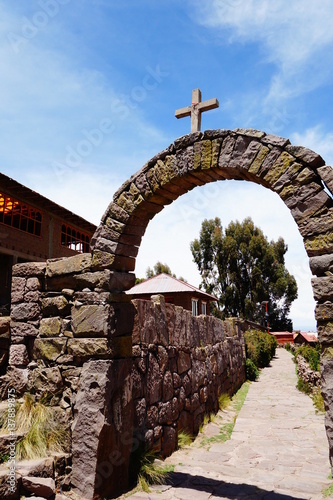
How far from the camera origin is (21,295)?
5215 millimetres

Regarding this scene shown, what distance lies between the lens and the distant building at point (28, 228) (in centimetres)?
1381

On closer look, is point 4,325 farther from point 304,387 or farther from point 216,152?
point 304,387

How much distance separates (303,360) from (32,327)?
1188 centimetres

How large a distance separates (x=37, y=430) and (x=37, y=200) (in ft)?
38.3

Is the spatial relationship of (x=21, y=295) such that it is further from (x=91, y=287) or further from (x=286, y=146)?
(x=286, y=146)

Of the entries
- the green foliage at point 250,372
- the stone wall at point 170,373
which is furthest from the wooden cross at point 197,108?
the green foliage at point 250,372

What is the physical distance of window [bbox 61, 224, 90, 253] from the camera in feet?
56.3

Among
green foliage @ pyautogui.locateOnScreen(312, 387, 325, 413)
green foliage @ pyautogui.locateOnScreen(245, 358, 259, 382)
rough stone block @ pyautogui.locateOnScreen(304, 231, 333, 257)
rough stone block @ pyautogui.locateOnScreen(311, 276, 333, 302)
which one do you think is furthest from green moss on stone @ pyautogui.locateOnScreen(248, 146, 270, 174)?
green foliage @ pyautogui.locateOnScreen(245, 358, 259, 382)

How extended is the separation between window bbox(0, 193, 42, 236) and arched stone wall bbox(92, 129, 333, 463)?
9.92 m

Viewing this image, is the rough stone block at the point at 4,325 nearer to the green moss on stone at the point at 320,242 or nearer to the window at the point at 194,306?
the green moss on stone at the point at 320,242

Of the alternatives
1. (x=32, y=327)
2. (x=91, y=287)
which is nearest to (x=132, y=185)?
(x=91, y=287)

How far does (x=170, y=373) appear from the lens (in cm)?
611

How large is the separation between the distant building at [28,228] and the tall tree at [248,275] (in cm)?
1931

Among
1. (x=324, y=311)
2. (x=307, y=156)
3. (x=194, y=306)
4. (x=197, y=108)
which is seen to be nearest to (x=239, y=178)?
(x=307, y=156)
